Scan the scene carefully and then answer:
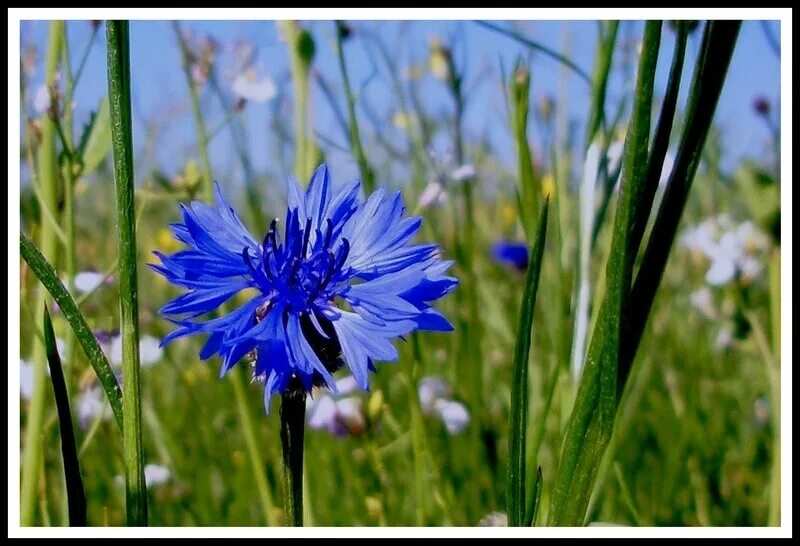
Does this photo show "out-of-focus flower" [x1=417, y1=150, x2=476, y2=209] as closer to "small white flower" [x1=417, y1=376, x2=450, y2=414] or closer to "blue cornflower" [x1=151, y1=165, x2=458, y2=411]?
"small white flower" [x1=417, y1=376, x2=450, y2=414]

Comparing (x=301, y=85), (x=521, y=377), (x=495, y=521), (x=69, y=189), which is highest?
(x=301, y=85)

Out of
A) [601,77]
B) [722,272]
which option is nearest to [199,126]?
[601,77]

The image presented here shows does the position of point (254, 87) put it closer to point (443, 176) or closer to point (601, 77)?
point (443, 176)

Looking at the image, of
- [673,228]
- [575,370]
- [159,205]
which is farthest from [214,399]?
[673,228]

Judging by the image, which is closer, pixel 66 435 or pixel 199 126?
pixel 66 435

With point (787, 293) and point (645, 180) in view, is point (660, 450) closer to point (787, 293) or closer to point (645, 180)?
point (787, 293)

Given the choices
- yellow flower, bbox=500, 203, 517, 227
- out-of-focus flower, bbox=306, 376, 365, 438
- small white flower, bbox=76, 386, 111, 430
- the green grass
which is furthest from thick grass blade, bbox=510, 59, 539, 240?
yellow flower, bbox=500, 203, 517, 227
